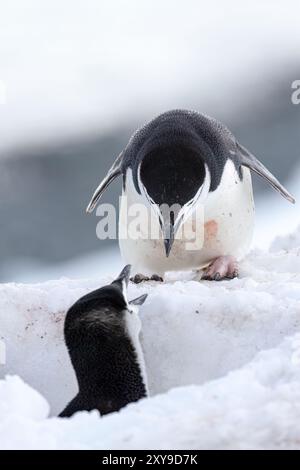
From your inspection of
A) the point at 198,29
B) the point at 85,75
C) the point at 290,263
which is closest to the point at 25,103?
the point at 85,75

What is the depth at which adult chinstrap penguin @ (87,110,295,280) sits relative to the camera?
340cm

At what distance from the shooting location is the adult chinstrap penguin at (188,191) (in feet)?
11.1

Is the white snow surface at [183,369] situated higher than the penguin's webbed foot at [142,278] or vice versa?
the white snow surface at [183,369]

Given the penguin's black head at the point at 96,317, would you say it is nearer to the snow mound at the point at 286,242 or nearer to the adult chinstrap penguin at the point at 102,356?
the adult chinstrap penguin at the point at 102,356

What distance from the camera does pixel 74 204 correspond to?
1084 centimetres

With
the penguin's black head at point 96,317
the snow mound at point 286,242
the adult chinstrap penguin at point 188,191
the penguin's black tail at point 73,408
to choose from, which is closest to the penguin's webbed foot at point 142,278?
the adult chinstrap penguin at point 188,191

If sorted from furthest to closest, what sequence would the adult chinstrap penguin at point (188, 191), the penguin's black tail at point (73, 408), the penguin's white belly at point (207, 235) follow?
1. the penguin's white belly at point (207, 235)
2. the adult chinstrap penguin at point (188, 191)
3. the penguin's black tail at point (73, 408)

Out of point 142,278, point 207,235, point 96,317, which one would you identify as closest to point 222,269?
point 207,235

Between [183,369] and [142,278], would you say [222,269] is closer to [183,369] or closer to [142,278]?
[142,278]

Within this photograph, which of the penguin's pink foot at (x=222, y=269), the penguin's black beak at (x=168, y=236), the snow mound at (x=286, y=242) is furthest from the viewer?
the snow mound at (x=286, y=242)

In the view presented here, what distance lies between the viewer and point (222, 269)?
11.9 ft

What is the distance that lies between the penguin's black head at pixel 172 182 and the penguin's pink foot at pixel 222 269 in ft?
0.78
